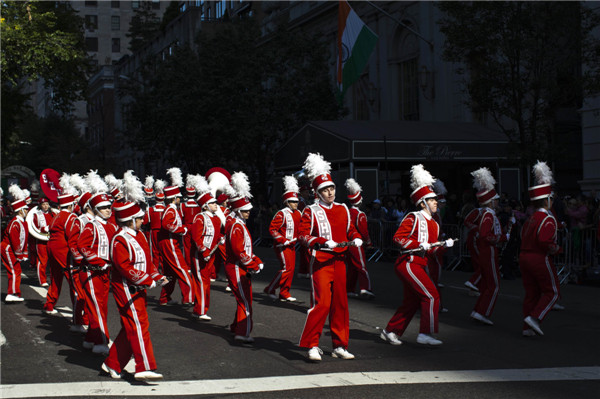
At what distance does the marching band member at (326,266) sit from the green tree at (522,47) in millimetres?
12383

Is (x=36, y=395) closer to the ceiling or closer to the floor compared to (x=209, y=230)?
closer to the floor

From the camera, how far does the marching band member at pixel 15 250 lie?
571 inches

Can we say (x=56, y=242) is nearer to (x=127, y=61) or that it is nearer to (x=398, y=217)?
(x=398, y=217)

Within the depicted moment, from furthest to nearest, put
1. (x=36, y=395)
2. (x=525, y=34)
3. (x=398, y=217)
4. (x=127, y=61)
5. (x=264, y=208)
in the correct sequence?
1. (x=127, y=61)
2. (x=264, y=208)
3. (x=398, y=217)
4. (x=525, y=34)
5. (x=36, y=395)

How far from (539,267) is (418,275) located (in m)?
1.76

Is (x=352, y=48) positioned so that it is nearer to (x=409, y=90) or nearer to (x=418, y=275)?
(x=409, y=90)

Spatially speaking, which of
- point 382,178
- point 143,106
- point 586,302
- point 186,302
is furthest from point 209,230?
point 143,106

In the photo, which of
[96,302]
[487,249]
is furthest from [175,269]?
[487,249]

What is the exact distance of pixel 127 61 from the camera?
80750mm

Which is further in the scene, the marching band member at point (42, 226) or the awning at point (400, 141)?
the awning at point (400, 141)

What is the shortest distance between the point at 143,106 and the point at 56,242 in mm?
27007

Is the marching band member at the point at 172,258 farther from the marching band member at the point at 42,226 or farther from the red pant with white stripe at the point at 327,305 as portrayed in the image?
the red pant with white stripe at the point at 327,305

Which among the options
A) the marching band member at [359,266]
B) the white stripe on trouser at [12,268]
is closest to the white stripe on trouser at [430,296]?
the marching band member at [359,266]

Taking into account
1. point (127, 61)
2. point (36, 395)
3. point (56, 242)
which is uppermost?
point (127, 61)
